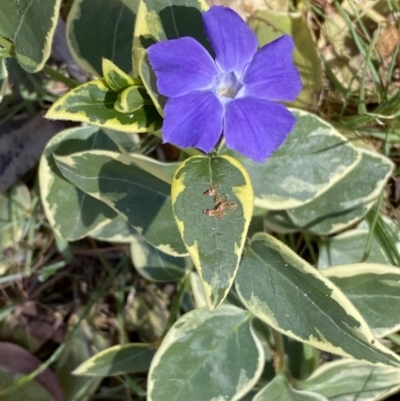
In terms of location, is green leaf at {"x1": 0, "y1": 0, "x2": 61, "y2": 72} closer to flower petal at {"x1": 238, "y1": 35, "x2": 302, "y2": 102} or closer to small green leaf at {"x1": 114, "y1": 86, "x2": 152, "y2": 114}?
small green leaf at {"x1": 114, "y1": 86, "x2": 152, "y2": 114}

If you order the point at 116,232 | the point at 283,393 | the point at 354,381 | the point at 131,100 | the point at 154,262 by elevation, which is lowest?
the point at 354,381

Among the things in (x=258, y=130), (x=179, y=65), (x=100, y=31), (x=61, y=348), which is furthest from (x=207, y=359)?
(x=100, y=31)

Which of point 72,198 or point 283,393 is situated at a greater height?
point 72,198

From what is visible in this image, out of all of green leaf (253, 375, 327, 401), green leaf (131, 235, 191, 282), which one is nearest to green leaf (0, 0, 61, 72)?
green leaf (131, 235, 191, 282)

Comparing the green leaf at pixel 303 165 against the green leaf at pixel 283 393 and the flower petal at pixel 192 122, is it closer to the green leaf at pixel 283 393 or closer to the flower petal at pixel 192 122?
the flower petal at pixel 192 122

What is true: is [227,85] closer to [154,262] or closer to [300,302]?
[300,302]
